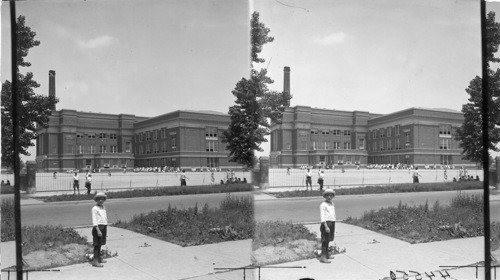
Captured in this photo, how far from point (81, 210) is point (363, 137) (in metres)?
4.54

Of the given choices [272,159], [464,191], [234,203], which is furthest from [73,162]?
[464,191]

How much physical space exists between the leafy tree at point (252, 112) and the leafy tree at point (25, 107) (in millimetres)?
2659

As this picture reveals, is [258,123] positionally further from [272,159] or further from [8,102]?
[8,102]

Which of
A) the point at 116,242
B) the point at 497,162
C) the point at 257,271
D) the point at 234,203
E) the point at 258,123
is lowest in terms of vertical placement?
the point at 257,271

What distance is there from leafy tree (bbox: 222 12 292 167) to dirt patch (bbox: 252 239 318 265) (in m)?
1.43

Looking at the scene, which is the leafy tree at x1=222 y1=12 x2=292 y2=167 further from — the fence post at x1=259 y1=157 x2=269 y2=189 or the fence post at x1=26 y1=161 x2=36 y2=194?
the fence post at x1=26 y1=161 x2=36 y2=194

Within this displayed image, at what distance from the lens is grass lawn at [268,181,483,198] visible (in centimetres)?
A: 655

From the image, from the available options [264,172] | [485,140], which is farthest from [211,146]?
[485,140]

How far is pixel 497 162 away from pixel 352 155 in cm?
256

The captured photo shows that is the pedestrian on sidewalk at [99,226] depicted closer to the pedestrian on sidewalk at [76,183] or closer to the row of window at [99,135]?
the pedestrian on sidewalk at [76,183]

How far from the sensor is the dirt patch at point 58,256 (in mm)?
5539

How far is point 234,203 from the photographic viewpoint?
686cm

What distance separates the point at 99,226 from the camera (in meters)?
5.70

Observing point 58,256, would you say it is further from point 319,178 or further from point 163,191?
point 319,178
